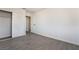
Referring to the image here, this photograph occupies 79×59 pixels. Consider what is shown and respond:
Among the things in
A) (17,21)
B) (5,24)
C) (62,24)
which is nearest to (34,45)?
(62,24)

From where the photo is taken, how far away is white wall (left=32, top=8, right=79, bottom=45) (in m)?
4.35

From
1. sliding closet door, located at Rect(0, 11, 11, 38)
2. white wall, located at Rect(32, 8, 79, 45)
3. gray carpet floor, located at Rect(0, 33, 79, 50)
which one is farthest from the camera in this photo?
sliding closet door, located at Rect(0, 11, 11, 38)

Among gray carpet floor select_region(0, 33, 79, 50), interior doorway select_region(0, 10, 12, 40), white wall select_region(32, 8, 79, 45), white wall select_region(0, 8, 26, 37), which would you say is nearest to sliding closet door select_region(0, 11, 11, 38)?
interior doorway select_region(0, 10, 12, 40)

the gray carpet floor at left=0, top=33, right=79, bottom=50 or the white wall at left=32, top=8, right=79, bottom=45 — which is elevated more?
the white wall at left=32, top=8, right=79, bottom=45

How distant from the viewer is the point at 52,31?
20.3 ft

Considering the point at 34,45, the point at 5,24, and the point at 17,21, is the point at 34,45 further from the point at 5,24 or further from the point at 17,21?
the point at 17,21

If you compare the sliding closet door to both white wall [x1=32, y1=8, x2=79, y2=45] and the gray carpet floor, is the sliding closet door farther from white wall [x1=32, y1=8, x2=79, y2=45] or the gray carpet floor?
white wall [x1=32, y1=8, x2=79, y2=45]

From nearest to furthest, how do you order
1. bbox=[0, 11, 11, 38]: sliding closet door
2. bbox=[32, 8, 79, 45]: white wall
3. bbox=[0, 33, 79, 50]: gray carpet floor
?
bbox=[0, 33, 79, 50]: gray carpet floor → bbox=[32, 8, 79, 45]: white wall → bbox=[0, 11, 11, 38]: sliding closet door

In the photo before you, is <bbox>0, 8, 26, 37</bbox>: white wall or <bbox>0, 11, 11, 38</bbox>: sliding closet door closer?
<bbox>0, 11, 11, 38</bbox>: sliding closet door
